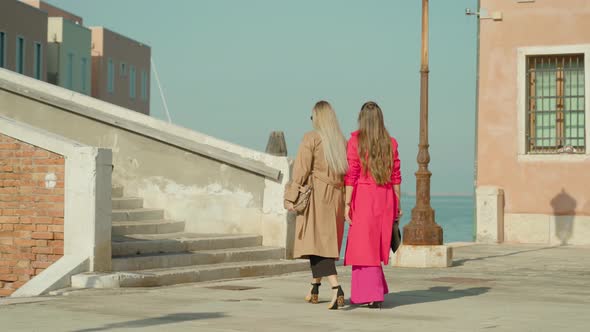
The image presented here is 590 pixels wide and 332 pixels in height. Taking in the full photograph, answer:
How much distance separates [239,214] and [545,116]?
9.69m

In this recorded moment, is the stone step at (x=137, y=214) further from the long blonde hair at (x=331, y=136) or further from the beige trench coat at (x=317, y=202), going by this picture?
the long blonde hair at (x=331, y=136)

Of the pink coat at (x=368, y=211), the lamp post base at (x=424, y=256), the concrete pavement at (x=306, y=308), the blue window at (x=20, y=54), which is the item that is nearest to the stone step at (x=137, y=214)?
the concrete pavement at (x=306, y=308)

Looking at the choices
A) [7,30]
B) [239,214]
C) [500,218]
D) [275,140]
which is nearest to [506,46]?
[500,218]

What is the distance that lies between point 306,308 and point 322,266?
57cm

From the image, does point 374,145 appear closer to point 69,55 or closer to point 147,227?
point 147,227

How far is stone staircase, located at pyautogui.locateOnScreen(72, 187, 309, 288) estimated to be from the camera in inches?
481

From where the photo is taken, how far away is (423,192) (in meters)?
16.9

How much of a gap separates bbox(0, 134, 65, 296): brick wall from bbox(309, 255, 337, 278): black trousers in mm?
3234

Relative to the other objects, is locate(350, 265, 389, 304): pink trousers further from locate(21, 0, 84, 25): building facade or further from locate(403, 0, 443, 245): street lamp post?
locate(21, 0, 84, 25): building facade

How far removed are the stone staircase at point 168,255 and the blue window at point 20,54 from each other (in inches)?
1602

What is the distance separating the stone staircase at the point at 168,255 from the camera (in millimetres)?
12227

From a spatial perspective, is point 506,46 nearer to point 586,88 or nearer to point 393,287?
point 586,88

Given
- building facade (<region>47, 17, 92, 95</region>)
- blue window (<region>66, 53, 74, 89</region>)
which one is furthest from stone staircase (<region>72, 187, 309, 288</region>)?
blue window (<region>66, 53, 74, 89</region>)

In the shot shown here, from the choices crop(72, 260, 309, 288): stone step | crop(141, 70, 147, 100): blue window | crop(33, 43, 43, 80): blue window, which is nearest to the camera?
crop(72, 260, 309, 288): stone step
